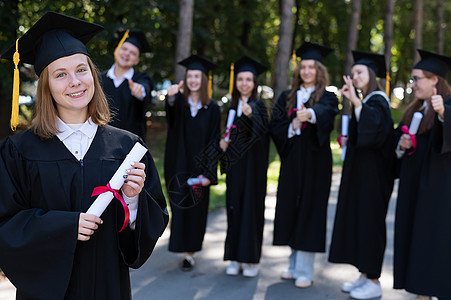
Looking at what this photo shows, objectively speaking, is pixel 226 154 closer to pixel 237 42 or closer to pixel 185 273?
pixel 185 273

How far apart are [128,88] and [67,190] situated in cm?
310

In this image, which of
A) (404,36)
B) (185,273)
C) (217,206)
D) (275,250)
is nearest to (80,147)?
(185,273)

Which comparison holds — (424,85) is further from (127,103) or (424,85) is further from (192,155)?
(127,103)

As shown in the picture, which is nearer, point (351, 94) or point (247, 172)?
point (351, 94)

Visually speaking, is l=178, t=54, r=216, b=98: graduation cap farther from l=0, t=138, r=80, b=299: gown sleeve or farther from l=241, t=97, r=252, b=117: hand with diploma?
l=0, t=138, r=80, b=299: gown sleeve

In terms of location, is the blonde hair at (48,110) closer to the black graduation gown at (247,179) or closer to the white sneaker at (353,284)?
the black graduation gown at (247,179)

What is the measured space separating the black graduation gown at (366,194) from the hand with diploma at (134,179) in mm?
2691

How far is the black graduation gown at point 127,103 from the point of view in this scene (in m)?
5.18

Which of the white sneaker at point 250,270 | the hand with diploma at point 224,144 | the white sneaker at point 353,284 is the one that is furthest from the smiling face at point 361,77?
the white sneaker at point 250,270

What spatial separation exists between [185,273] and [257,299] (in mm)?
973

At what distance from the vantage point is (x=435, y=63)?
4.23 meters

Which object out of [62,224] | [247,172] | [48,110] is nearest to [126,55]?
[247,172]

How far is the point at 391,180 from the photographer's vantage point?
457 cm

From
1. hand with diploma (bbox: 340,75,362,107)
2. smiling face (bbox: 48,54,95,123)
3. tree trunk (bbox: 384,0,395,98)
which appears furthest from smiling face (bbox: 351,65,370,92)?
tree trunk (bbox: 384,0,395,98)
